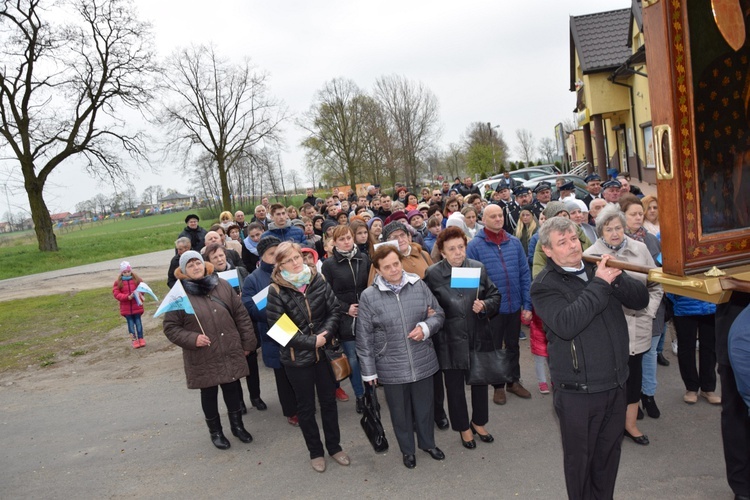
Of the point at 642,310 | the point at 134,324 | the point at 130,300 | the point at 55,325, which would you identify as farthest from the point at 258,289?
the point at 55,325

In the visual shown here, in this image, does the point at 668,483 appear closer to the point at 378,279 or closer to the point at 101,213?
the point at 378,279

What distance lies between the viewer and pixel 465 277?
463 cm

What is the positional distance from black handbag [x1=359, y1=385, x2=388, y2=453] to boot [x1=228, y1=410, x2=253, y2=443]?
1.26m

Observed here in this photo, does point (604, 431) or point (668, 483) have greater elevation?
point (604, 431)

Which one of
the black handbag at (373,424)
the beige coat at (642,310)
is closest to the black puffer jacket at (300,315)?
the black handbag at (373,424)

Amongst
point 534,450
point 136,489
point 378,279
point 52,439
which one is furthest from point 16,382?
point 534,450

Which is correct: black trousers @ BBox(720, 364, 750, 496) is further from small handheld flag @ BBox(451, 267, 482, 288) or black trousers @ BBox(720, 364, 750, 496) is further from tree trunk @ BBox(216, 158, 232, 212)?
tree trunk @ BBox(216, 158, 232, 212)

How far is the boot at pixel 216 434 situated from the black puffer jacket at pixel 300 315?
1.22 meters

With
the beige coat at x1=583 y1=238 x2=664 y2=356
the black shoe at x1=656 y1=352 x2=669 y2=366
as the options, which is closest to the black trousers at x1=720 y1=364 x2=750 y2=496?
the beige coat at x1=583 y1=238 x2=664 y2=356

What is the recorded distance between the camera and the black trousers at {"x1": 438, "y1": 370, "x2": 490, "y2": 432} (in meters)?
4.79

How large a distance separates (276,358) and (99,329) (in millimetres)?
7237

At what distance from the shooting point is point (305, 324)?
4.70 meters

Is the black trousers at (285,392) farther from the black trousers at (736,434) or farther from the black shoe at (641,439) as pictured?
the black trousers at (736,434)

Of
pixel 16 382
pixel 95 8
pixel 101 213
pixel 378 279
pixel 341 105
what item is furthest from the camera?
pixel 101 213
